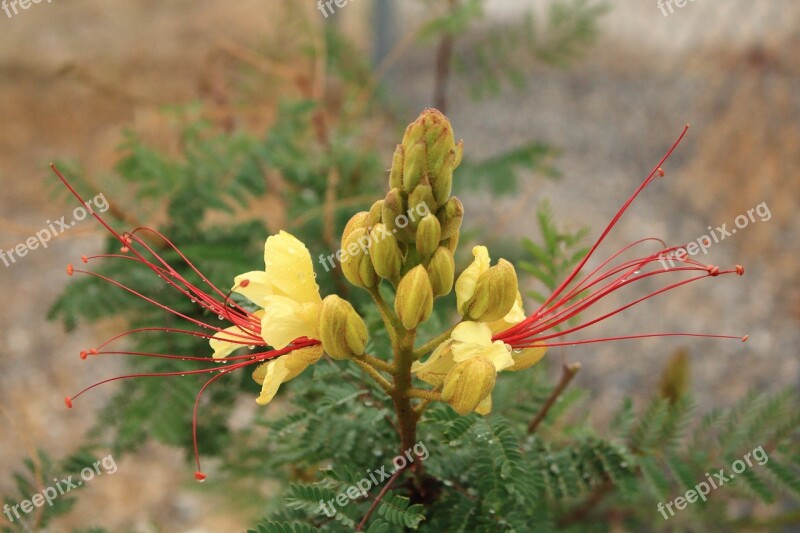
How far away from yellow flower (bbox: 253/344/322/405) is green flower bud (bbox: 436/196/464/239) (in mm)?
154

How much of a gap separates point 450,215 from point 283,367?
19 cm

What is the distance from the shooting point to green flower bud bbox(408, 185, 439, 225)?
0.60m

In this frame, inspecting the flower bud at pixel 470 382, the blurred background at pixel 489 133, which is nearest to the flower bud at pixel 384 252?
the flower bud at pixel 470 382

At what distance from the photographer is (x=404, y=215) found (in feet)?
Answer: 2.01

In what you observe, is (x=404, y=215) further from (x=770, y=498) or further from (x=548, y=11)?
(x=548, y=11)

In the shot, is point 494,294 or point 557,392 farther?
point 557,392

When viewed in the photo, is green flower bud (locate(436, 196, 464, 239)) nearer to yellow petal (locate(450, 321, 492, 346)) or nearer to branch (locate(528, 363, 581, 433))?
yellow petal (locate(450, 321, 492, 346))

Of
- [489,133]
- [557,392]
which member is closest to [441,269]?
[557,392]

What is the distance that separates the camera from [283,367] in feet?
2.05

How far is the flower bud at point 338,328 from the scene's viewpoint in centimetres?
59

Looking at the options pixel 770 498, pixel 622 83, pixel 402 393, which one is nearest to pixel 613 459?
pixel 770 498

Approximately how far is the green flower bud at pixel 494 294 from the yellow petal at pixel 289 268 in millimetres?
143

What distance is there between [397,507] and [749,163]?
2.32 m

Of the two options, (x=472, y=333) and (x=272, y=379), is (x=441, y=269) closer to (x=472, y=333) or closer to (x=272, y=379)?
(x=472, y=333)
